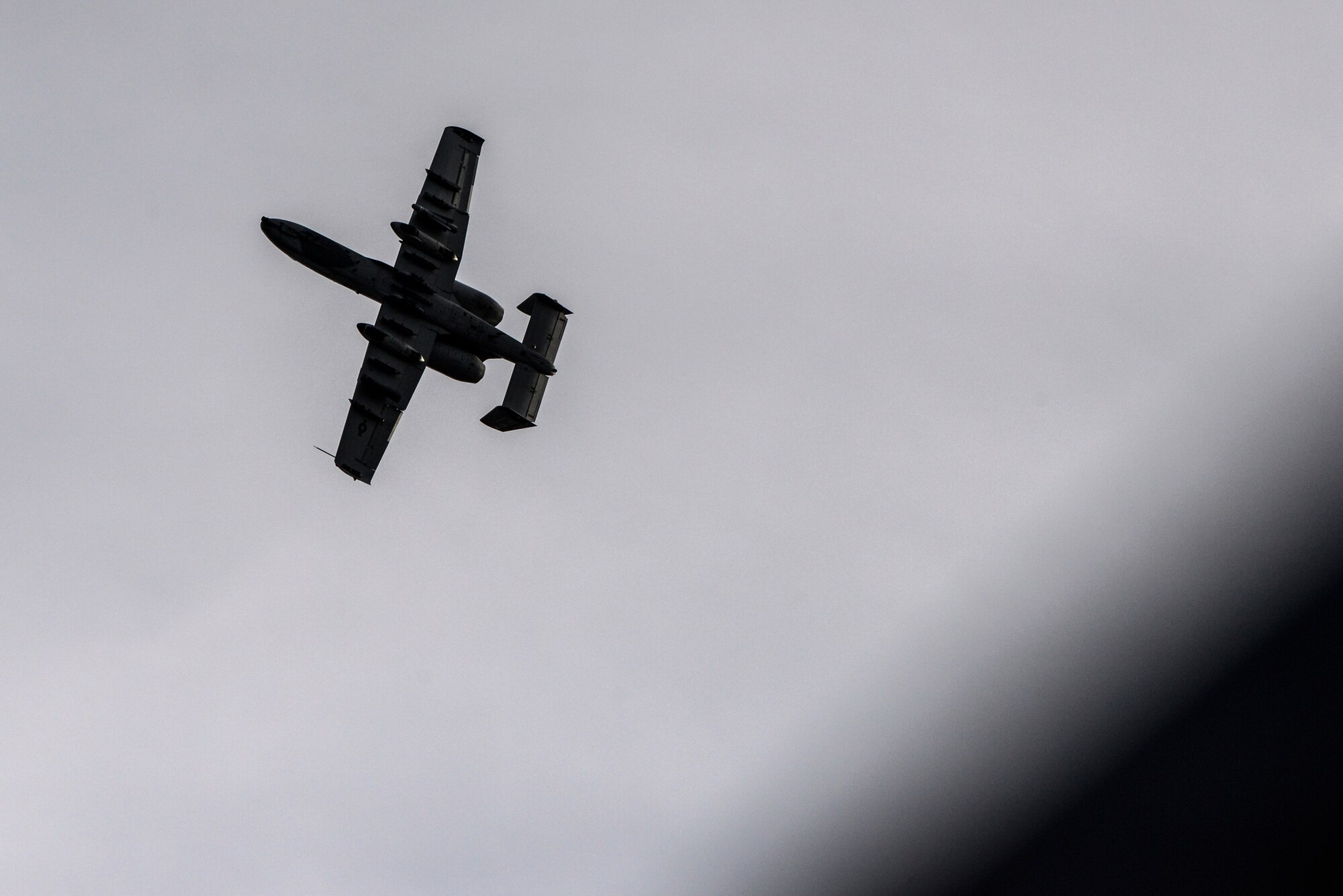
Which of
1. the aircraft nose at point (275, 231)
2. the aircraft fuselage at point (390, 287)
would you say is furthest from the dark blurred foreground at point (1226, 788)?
the aircraft nose at point (275, 231)

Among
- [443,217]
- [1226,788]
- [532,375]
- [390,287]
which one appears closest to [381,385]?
[390,287]

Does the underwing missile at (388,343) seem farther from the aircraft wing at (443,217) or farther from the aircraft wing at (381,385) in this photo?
the aircraft wing at (443,217)

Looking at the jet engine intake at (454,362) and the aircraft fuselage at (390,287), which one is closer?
the aircraft fuselage at (390,287)

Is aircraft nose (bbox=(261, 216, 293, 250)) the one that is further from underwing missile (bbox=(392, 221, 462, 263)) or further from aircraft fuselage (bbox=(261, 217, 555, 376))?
underwing missile (bbox=(392, 221, 462, 263))

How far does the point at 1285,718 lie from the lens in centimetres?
1619

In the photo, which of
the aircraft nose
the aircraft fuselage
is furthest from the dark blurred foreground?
the aircraft nose

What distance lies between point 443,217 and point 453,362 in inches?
343

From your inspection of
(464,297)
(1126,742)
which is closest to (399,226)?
(464,297)

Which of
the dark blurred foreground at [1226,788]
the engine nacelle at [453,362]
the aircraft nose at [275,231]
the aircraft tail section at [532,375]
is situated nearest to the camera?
the dark blurred foreground at [1226,788]

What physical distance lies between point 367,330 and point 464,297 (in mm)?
5917

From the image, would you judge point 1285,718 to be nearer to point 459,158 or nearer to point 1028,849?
point 1028,849

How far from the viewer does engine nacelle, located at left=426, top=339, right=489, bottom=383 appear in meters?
65.8

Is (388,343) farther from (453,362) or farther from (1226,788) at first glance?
(1226,788)

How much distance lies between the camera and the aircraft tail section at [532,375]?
226ft
